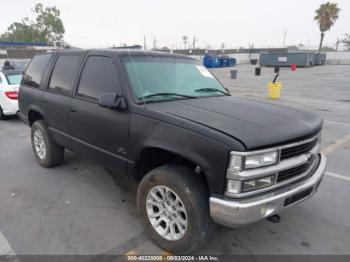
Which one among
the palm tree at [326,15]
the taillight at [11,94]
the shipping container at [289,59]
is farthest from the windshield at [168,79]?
the palm tree at [326,15]

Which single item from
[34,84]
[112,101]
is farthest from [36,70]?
[112,101]

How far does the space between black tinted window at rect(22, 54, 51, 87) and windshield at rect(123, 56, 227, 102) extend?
2.02 meters

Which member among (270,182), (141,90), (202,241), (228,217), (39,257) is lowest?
(39,257)

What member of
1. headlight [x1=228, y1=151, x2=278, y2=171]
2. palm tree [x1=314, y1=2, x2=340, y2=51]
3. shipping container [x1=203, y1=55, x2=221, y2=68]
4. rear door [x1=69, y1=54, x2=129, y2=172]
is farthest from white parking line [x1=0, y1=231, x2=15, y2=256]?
palm tree [x1=314, y1=2, x2=340, y2=51]

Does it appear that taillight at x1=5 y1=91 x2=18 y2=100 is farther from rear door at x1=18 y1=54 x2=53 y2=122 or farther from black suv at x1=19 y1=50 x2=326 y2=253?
black suv at x1=19 y1=50 x2=326 y2=253

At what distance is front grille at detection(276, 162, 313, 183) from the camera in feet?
7.82

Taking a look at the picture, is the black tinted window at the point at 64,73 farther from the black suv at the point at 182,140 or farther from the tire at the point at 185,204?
the tire at the point at 185,204

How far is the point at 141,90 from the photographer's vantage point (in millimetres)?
2994

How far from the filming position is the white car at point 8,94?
24.7 ft

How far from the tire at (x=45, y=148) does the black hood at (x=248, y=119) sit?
7.62ft

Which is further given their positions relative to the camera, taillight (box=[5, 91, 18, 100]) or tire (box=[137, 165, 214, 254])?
taillight (box=[5, 91, 18, 100])

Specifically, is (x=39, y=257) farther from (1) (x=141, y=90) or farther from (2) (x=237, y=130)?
(2) (x=237, y=130)

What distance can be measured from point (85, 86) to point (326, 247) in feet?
10.5

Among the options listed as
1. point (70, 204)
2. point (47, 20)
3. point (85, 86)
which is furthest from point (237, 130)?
point (47, 20)
